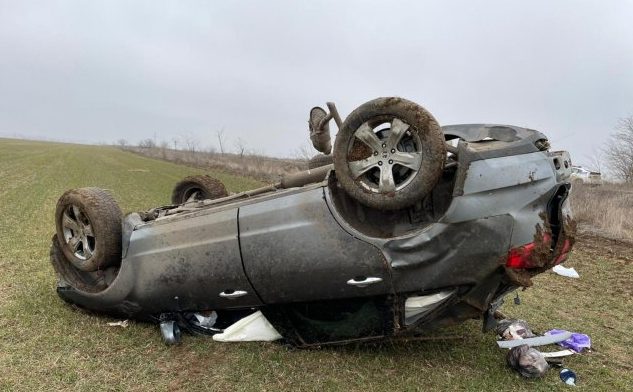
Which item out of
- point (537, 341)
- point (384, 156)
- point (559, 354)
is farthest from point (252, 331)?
point (559, 354)

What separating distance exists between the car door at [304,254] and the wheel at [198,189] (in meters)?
2.04

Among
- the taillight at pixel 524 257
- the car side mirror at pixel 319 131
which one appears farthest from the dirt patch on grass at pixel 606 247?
the car side mirror at pixel 319 131

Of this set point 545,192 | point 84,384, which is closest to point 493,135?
point 545,192

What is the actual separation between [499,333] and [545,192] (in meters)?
1.58

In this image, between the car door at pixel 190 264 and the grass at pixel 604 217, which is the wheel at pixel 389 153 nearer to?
the car door at pixel 190 264

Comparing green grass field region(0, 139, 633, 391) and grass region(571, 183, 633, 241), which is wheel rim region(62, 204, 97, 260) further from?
grass region(571, 183, 633, 241)

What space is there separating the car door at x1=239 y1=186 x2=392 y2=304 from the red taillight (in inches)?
28.6

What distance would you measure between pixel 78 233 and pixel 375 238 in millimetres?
2656

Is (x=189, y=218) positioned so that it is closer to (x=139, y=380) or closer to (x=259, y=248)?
(x=259, y=248)

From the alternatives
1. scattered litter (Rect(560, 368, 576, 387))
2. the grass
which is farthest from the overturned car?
the grass

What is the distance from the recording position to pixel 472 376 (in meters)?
3.39

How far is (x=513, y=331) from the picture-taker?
3.97 m

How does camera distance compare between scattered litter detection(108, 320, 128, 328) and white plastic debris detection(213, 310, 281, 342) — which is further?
scattered litter detection(108, 320, 128, 328)

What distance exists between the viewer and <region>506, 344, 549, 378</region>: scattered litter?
3.36 m
